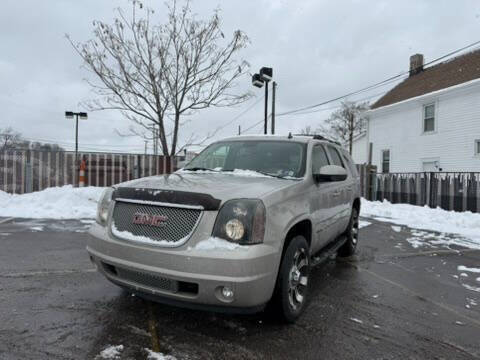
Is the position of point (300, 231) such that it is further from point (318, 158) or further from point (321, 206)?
point (318, 158)

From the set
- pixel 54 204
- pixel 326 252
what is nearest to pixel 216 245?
pixel 326 252

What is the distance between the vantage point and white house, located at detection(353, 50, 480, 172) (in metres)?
16.5

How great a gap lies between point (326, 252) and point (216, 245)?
91.5 inches

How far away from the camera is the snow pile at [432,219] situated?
898cm

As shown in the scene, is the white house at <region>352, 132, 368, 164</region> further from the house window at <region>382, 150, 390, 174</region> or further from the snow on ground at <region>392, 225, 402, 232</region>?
the snow on ground at <region>392, 225, 402, 232</region>

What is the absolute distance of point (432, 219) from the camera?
10.8 metres

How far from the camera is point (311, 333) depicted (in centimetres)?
321

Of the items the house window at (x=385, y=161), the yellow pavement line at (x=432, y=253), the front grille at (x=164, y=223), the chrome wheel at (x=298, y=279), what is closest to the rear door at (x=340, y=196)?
the yellow pavement line at (x=432, y=253)

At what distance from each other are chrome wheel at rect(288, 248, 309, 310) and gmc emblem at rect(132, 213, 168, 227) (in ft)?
4.06

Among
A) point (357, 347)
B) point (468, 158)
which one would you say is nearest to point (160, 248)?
point (357, 347)

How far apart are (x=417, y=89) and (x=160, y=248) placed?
824 inches

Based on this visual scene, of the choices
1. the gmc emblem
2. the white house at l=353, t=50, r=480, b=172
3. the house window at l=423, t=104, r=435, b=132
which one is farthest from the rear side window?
the house window at l=423, t=104, r=435, b=132

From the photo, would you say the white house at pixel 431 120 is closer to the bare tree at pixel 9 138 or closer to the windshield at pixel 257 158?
the windshield at pixel 257 158

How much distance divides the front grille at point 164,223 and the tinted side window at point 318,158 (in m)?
1.84
